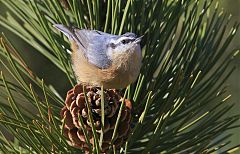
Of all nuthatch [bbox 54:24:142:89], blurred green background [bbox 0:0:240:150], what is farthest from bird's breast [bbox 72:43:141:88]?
blurred green background [bbox 0:0:240:150]

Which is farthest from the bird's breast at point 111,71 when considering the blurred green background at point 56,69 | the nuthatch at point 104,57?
the blurred green background at point 56,69

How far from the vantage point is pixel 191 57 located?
46.4 inches

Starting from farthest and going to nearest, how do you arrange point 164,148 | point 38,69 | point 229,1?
point 38,69 < point 229,1 < point 164,148

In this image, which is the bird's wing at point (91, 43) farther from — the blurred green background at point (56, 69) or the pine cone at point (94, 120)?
the blurred green background at point (56, 69)

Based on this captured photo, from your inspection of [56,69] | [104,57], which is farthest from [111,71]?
[56,69]

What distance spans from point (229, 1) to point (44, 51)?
98cm

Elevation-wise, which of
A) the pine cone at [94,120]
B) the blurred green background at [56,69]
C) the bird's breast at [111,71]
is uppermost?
the bird's breast at [111,71]

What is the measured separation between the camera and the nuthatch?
106 centimetres

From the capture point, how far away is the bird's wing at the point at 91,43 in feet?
3.57

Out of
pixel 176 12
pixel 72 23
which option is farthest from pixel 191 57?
pixel 72 23

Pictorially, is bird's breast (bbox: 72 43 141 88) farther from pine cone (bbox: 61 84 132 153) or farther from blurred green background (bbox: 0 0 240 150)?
blurred green background (bbox: 0 0 240 150)

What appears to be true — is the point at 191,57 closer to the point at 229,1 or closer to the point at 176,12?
the point at 176,12

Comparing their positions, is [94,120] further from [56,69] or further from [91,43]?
[56,69]

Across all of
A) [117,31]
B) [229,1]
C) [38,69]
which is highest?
[117,31]
